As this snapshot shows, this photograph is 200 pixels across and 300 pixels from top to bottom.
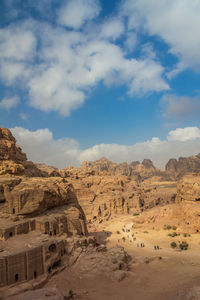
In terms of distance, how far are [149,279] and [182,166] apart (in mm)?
150775

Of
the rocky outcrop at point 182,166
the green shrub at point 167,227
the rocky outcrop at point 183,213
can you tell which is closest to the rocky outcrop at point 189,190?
the rocky outcrop at point 183,213

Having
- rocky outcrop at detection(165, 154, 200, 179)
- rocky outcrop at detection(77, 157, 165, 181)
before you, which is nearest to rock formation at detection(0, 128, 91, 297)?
rocky outcrop at detection(165, 154, 200, 179)

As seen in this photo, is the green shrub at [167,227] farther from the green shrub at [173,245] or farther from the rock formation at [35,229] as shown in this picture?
the rock formation at [35,229]

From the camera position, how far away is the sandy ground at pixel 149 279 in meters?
18.8

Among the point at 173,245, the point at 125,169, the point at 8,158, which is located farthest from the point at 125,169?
the point at 173,245

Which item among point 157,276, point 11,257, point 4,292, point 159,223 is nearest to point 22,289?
point 4,292

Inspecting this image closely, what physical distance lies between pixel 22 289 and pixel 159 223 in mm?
30991

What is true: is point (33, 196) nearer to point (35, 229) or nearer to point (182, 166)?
point (35, 229)

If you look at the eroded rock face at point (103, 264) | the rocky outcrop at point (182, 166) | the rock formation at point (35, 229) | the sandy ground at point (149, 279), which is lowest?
the sandy ground at point (149, 279)

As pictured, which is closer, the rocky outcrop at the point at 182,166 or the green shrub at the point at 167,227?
the green shrub at the point at 167,227

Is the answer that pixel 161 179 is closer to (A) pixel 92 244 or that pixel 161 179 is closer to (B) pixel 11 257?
(A) pixel 92 244

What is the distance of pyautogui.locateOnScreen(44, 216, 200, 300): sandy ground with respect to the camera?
61.7ft

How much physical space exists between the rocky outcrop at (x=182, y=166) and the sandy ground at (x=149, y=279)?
423 feet

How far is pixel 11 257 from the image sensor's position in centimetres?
1916
